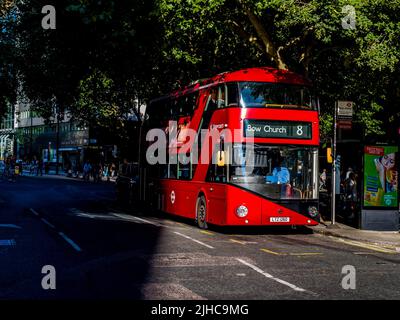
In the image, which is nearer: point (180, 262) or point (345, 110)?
point (180, 262)

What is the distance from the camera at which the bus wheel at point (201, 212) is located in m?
17.1

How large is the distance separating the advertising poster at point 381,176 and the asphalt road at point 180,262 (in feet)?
7.13

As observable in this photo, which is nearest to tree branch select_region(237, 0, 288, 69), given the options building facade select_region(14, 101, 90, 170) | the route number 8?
the route number 8

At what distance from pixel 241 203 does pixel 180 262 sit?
5102mm

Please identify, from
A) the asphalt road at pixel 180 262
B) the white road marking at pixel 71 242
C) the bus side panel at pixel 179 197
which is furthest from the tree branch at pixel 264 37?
the white road marking at pixel 71 242

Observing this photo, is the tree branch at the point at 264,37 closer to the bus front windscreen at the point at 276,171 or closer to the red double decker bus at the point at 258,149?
the red double decker bus at the point at 258,149

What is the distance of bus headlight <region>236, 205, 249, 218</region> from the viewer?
1552 cm

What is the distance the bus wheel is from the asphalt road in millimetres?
288

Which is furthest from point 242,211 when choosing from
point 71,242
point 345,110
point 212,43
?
point 212,43

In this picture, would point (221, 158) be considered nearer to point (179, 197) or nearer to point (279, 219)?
point (279, 219)

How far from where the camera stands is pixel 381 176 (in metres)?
17.6

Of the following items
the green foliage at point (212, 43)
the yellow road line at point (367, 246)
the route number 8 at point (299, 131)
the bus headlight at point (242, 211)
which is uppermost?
the green foliage at point (212, 43)

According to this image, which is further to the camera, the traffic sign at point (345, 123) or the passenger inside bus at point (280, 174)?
the traffic sign at point (345, 123)
